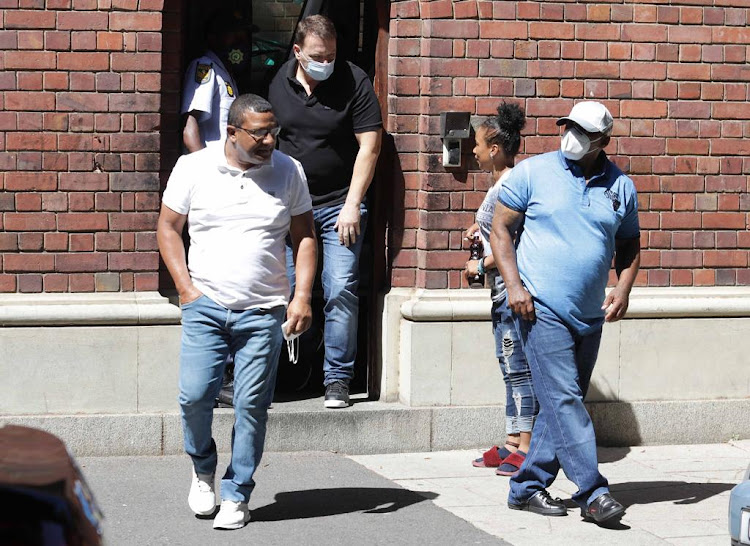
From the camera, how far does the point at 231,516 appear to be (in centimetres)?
568

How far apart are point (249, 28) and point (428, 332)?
2151 mm

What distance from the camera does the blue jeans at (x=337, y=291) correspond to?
7461mm

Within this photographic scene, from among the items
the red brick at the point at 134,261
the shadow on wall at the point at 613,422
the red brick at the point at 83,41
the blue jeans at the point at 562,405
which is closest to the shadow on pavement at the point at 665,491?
the blue jeans at the point at 562,405

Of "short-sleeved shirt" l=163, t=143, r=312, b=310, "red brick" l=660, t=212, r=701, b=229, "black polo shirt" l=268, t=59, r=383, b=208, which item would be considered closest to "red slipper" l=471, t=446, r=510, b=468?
"black polo shirt" l=268, t=59, r=383, b=208

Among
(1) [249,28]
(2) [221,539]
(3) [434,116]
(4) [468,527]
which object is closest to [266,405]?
(2) [221,539]

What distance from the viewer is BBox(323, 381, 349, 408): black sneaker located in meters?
7.49

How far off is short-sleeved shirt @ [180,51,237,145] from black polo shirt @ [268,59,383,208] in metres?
0.31

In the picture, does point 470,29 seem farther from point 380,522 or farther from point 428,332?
point 380,522

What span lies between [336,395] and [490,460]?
965 millimetres

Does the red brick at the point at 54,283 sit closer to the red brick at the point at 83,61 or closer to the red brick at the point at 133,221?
the red brick at the point at 133,221

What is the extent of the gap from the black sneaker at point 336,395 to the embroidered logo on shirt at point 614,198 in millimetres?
2223

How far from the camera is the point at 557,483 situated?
22.5ft

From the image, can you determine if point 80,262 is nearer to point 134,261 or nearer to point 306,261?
point 134,261

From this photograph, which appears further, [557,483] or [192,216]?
[557,483]
